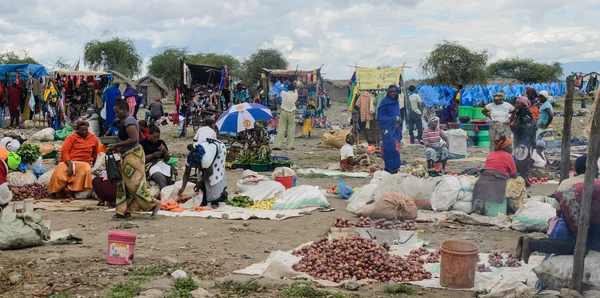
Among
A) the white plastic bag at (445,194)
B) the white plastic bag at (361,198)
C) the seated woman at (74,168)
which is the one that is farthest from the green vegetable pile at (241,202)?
the white plastic bag at (445,194)

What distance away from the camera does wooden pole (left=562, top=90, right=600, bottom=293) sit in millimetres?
5141

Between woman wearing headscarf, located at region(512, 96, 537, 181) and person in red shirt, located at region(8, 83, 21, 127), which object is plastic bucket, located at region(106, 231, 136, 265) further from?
person in red shirt, located at region(8, 83, 21, 127)

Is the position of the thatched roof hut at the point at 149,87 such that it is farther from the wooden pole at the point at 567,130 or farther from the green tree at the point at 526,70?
the wooden pole at the point at 567,130

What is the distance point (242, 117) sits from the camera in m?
13.0

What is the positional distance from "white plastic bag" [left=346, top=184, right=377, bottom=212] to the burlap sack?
635mm

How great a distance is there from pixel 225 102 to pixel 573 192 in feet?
50.8

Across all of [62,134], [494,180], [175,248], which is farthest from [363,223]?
[62,134]

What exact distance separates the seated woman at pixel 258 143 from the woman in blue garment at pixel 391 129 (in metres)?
2.45

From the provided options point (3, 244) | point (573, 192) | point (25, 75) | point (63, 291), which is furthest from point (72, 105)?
point (573, 192)

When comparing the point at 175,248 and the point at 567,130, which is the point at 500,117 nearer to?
the point at 567,130

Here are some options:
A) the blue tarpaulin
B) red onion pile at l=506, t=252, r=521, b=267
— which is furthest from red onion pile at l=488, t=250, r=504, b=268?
the blue tarpaulin

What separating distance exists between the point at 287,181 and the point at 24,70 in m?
16.0

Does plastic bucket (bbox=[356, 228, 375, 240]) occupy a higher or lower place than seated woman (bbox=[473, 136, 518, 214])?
lower

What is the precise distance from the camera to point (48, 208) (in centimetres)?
909
